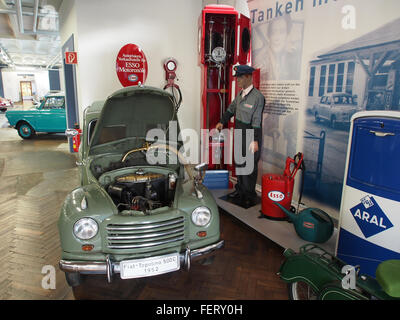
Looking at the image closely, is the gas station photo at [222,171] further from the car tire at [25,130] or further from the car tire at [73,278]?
the car tire at [25,130]

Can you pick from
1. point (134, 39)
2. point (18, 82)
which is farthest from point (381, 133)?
point (18, 82)

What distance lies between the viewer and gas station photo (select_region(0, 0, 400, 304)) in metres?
1.99

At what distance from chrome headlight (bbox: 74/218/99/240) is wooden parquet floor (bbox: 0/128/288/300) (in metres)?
0.61

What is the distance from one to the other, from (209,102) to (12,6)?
6.79m

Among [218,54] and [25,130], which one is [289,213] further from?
[25,130]

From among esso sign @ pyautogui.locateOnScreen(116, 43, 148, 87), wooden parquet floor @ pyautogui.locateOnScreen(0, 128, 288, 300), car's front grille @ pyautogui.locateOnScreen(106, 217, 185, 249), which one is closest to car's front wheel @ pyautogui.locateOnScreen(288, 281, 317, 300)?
wooden parquet floor @ pyautogui.locateOnScreen(0, 128, 288, 300)

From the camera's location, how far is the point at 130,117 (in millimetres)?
3045

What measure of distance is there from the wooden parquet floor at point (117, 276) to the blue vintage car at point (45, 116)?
5.21 m

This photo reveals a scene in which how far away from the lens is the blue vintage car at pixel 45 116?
30.1ft

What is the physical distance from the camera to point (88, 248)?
1.96 meters

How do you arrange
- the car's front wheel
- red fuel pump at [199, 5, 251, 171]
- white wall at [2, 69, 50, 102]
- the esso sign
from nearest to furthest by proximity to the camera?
the car's front wheel, red fuel pump at [199, 5, 251, 171], the esso sign, white wall at [2, 69, 50, 102]

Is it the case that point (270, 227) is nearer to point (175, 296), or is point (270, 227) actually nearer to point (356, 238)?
point (356, 238)

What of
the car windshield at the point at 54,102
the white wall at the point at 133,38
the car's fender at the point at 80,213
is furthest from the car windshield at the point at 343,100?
the car windshield at the point at 54,102

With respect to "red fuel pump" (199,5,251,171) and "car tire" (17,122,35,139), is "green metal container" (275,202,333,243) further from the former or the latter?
"car tire" (17,122,35,139)
